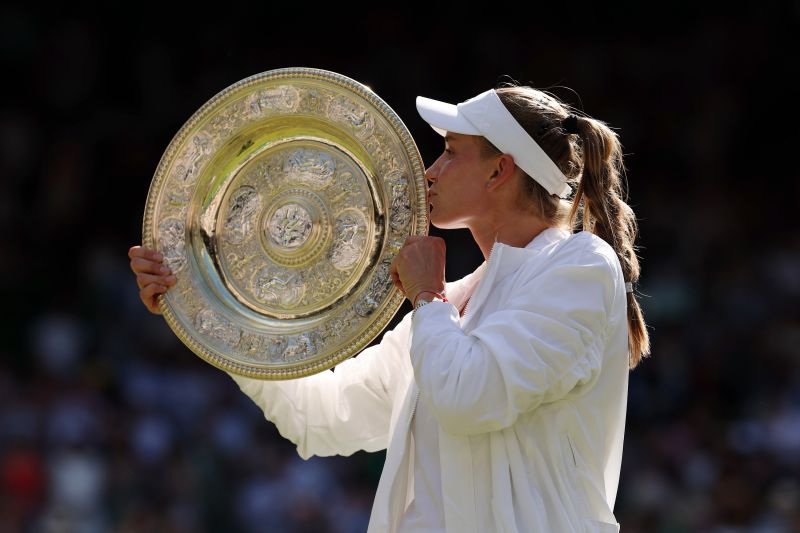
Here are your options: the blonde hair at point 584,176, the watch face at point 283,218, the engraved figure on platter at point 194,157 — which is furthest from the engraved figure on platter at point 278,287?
the blonde hair at point 584,176

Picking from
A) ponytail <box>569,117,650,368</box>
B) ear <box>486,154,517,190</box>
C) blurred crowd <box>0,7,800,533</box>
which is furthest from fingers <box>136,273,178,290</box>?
blurred crowd <box>0,7,800,533</box>

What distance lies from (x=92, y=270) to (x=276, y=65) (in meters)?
1.85

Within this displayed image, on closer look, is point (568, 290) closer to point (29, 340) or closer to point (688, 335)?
point (688, 335)

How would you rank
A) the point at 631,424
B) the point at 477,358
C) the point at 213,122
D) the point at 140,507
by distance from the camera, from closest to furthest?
the point at 477,358 → the point at 213,122 → the point at 140,507 → the point at 631,424

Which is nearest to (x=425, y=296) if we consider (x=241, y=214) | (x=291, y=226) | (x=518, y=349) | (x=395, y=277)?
(x=395, y=277)

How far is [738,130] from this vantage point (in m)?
8.41

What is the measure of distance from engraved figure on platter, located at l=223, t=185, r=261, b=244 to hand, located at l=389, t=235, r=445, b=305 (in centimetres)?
43

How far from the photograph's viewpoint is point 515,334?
7.62ft

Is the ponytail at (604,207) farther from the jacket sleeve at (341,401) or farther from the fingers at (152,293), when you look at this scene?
the fingers at (152,293)

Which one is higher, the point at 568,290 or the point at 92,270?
the point at 92,270

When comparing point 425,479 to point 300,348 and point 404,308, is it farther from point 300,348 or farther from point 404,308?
point 404,308

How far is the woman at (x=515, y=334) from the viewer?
233 cm

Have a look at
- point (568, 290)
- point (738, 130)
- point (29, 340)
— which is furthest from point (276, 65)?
point (568, 290)

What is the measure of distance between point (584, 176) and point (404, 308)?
3818 mm
